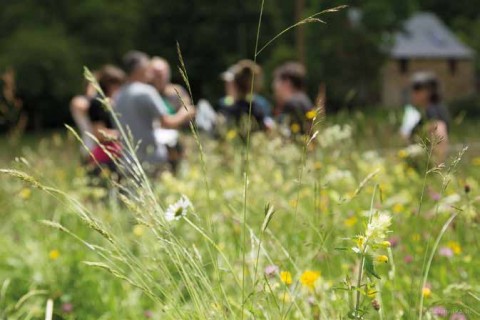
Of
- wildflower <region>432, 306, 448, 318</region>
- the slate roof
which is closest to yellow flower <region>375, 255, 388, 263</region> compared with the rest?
wildflower <region>432, 306, 448, 318</region>

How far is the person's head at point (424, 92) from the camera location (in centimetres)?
626

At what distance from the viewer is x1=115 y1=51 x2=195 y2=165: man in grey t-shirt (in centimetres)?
595

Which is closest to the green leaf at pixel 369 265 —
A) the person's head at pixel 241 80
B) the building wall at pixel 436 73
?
the person's head at pixel 241 80

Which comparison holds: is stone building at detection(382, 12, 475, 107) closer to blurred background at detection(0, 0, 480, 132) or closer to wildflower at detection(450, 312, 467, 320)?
blurred background at detection(0, 0, 480, 132)

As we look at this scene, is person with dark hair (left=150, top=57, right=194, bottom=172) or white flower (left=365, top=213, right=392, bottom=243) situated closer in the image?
white flower (left=365, top=213, right=392, bottom=243)

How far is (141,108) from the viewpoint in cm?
596

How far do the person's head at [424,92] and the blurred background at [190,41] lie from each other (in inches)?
826

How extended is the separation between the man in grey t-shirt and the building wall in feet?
155

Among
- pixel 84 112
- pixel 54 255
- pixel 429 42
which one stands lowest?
pixel 429 42

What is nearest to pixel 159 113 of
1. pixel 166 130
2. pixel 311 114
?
pixel 166 130

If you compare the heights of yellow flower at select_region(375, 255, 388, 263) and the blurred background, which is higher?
yellow flower at select_region(375, 255, 388, 263)

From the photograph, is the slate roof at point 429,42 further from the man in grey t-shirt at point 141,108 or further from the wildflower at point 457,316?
the wildflower at point 457,316

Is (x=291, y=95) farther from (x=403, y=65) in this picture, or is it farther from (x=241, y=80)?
(x=403, y=65)

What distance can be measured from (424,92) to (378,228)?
16.0ft
